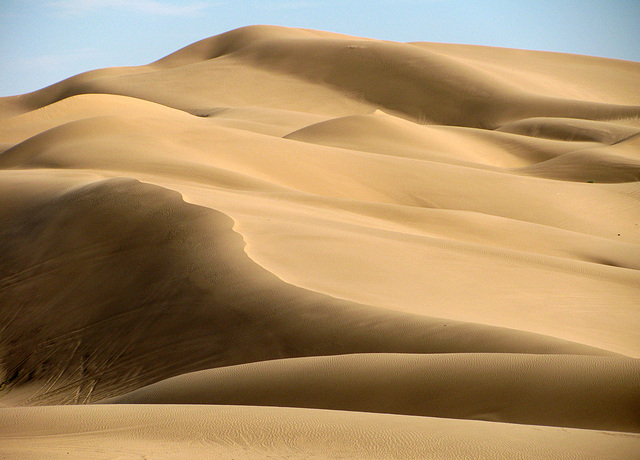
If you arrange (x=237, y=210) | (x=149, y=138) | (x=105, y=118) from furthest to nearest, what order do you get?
(x=105, y=118), (x=149, y=138), (x=237, y=210)

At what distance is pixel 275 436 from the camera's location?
3.83 metres

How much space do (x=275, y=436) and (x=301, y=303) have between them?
335 centimetres

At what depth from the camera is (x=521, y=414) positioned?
447cm

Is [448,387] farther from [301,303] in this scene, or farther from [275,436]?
[301,303]

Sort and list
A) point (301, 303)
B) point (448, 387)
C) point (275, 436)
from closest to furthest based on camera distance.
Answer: point (275, 436) < point (448, 387) < point (301, 303)

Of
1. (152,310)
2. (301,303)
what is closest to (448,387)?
(301,303)

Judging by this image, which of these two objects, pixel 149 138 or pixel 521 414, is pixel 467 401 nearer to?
pixel 521 414

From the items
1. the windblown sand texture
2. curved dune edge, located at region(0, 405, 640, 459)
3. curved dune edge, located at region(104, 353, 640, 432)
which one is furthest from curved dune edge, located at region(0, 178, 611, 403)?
curved dune edge, located at region(0, 405, 640, 459)

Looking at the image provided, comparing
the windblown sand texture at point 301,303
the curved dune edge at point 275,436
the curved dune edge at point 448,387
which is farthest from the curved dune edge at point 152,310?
the curved dune edge at point 275,436

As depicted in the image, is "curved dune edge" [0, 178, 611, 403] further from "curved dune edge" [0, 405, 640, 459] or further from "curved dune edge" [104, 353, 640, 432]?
"curved dune edge" [0, 405, 640, 459]

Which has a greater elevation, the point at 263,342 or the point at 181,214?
the point at 181,214

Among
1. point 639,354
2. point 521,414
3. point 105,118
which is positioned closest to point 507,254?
point 639,354

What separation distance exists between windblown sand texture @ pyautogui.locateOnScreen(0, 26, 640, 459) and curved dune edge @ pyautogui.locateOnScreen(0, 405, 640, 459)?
18 mm

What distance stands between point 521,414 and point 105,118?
17967 millimetres
